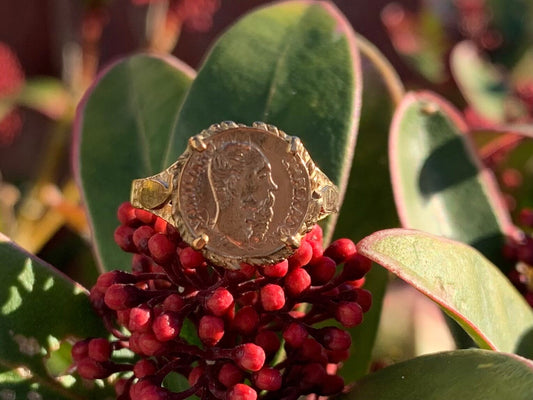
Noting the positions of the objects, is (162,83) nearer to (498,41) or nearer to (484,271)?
(484,271)

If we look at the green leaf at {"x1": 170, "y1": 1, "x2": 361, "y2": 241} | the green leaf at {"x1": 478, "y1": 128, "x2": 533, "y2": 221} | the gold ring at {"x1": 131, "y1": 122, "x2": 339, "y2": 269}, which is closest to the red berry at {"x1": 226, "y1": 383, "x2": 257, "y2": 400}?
the gold ring at {"x1": 131, "y1": 122, "x2": 339, "y2": 269}

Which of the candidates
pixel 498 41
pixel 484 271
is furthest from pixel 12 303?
pixel 498 41

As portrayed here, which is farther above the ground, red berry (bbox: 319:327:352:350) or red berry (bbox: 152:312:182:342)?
red berry (bbox: 152:312:182:342)

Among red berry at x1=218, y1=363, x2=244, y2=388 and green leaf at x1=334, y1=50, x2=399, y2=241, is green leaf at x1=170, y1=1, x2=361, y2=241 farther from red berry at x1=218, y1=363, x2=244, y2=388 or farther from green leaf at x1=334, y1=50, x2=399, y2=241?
red berry at x1=218, y1=363, x2=244, y2=388

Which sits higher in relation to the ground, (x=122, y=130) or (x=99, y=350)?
(x=122, y=130)

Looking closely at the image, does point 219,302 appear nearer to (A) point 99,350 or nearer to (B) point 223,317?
(B) point 223,317

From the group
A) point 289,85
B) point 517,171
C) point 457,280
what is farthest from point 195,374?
point 517,171
